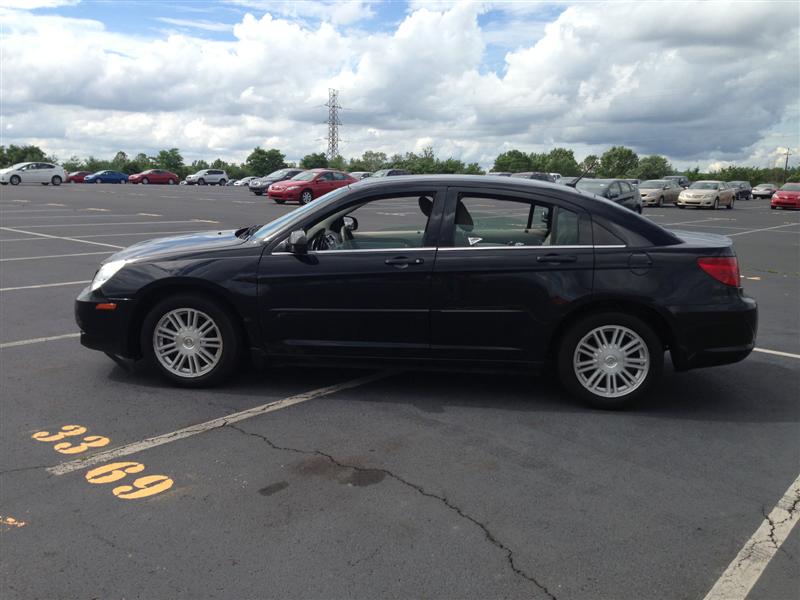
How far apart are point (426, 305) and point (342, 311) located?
0.61m

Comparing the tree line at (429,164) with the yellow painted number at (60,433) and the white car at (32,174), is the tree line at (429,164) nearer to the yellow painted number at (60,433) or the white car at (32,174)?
the white car at (32,174)

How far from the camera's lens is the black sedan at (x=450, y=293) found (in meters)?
4.87

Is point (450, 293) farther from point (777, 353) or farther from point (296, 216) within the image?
point (777, 353)

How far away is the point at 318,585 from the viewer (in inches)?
111

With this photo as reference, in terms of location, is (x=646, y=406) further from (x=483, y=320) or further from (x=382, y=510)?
(x=382, y=510)

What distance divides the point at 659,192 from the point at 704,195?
2.43 m

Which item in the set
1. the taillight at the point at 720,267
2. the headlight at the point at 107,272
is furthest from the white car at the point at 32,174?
the taillight at the point at 720,267

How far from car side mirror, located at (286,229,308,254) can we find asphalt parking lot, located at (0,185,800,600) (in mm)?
1064

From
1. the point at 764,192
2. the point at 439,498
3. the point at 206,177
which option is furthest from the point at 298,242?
the point at 206,177

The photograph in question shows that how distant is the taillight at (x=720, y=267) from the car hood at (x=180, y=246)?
3.36 meters

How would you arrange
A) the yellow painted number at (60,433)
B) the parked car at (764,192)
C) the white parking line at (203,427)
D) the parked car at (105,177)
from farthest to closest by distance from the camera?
the parked car at (105,177) → the parked car at (764,192) → the yellow painted number at (60,433) → the white parking line at (203,427)

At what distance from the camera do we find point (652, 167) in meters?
105

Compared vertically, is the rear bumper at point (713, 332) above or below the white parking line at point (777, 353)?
above

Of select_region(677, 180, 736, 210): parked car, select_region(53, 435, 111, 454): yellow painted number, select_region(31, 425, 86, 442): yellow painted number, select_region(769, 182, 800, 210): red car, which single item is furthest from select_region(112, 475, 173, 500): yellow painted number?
select_region(769, 182, 800, 210): red car
